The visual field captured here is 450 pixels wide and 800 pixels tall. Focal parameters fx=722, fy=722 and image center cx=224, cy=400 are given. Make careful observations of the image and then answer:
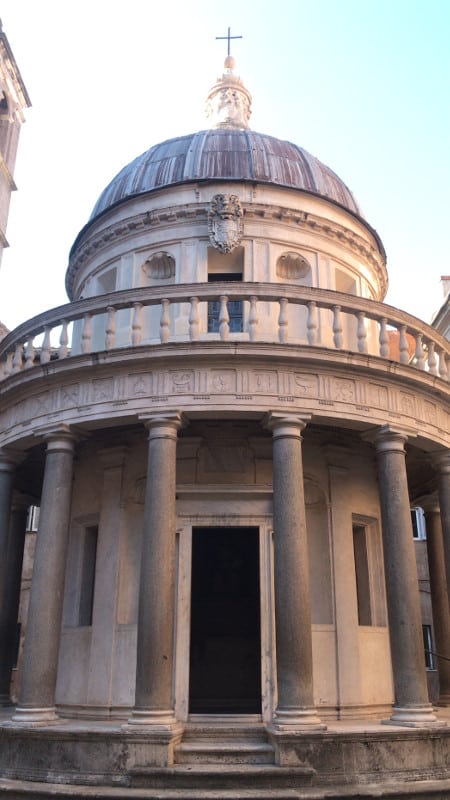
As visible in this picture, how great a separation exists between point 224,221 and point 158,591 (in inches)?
381

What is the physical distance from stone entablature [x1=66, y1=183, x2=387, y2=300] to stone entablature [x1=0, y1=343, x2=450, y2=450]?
5389 millimetres

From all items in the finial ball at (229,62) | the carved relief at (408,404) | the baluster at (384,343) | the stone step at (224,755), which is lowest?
the stone step at (224,755)

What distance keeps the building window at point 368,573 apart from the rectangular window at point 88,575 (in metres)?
5.93

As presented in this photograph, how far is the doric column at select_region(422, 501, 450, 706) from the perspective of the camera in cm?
1859

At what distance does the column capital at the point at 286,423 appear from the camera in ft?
42.0

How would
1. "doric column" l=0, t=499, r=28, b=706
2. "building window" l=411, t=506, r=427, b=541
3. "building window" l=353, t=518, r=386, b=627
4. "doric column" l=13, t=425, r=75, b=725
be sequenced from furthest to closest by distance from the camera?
1. "building window" l=411, t=506, r=427, b=541
2. "doric column" l=0, t=499, r=28, b=706
3. "building window" l=353, t=518, r=386, b=627
4. "doric column" l=13, t=425, r=75, b=725

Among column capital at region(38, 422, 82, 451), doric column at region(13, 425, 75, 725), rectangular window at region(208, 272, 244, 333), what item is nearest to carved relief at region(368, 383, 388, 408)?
rectangular window at region(208, 272, 244, 333)

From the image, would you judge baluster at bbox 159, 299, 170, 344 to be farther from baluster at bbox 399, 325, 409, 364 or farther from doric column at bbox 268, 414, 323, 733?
baluster at bbox 399, 325, 409, 364

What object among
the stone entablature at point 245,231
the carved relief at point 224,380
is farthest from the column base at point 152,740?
the stone entablature at point 245,231

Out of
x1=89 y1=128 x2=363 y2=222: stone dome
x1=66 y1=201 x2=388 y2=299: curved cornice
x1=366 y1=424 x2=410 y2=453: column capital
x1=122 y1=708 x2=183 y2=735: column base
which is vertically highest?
x1=89 y1=128 x2=363 y2=222: stone dome

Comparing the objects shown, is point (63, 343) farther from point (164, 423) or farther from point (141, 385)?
point (164, 423)

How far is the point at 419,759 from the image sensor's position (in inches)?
446

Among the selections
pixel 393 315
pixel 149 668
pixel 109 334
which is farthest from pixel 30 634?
pixel 393 315

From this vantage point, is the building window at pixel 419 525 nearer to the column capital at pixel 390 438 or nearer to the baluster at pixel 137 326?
Result: the column capital at pixel 390 438
